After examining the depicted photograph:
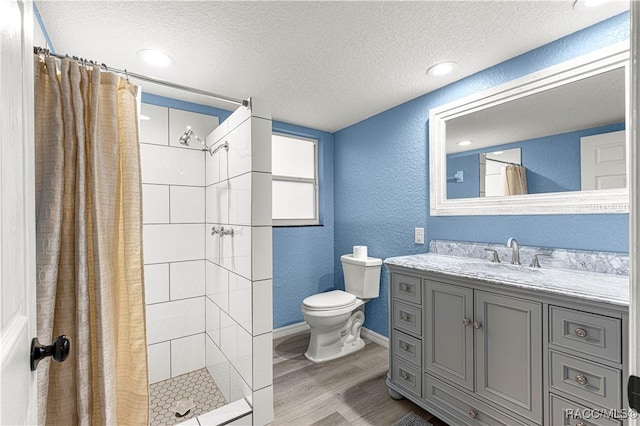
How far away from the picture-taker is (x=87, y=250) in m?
1.08

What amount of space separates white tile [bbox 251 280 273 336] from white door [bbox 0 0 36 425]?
96 centimetres

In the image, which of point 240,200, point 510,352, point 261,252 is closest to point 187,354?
point 261,252

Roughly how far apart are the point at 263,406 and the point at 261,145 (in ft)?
4.95

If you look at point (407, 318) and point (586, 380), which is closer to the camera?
point (586, 380)

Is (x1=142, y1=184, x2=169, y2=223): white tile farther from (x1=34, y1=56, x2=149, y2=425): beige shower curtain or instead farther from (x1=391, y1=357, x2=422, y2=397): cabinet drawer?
(x1=391, y1=357, x2=422, y2=397): cabinet drawer

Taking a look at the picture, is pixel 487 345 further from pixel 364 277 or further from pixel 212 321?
pixel 212 321

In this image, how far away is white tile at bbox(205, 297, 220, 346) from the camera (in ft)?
6.93

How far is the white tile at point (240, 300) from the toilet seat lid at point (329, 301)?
71 cm

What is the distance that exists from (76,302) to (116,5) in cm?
134

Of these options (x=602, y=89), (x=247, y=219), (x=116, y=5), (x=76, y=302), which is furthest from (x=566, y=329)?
(x=116, y=5)

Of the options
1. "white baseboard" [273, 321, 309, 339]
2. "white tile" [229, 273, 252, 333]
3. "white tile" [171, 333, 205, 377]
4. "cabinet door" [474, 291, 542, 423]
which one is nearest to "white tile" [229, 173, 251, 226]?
"white tile" [229, 273, 252, 333]

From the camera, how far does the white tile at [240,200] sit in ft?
5.34

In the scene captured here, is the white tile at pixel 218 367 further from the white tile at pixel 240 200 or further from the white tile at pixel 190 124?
the white tile at pixel 190 124

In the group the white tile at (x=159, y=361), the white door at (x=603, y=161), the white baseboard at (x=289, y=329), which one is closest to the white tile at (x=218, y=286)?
the white tile at (x=159, y=361)
